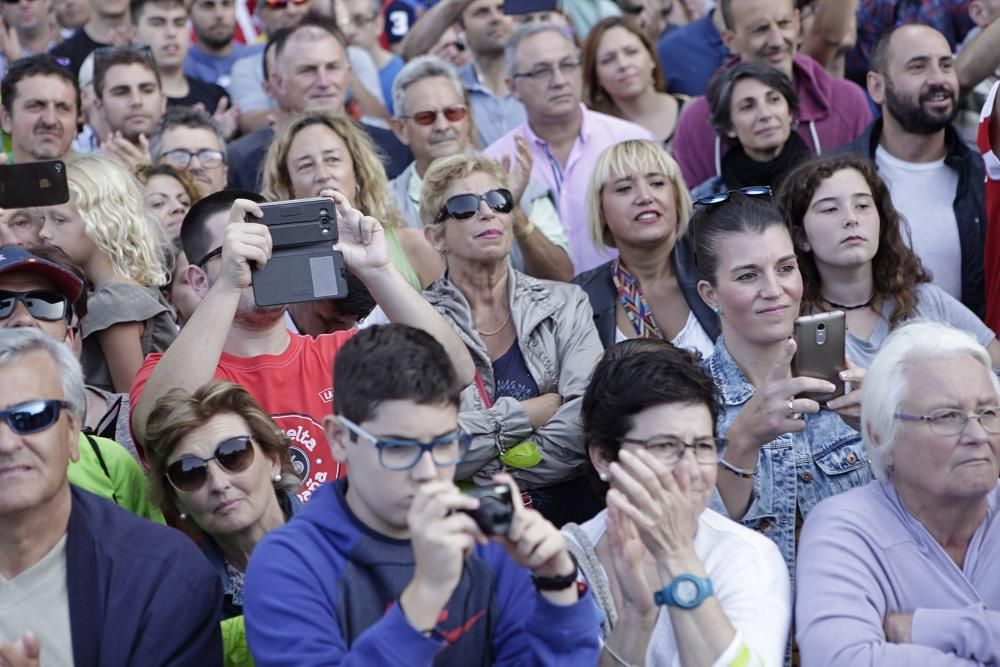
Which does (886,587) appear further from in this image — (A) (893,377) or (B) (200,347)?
(B) (200,347)

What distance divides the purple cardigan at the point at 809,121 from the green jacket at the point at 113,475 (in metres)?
3.06

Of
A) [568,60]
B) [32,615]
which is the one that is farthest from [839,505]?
[568,60]

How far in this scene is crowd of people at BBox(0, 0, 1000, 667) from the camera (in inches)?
115

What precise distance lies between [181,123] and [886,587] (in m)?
4.10

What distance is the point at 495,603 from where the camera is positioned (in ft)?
9.82

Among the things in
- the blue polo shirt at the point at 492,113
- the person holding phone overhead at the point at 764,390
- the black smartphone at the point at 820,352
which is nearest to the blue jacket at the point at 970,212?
the person holding phone overhead at the point at 764,390

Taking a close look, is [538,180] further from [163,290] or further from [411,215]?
[163,290]

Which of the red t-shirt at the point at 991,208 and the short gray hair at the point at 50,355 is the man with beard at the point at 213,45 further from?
the short gray hair at the point at 50,355

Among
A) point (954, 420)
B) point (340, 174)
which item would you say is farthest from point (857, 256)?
point (340, 174)

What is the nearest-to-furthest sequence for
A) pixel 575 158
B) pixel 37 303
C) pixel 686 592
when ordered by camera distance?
1. pixel 686 592
2. pixel 37 303
3. pixel 575 158

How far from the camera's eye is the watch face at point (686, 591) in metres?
3.07

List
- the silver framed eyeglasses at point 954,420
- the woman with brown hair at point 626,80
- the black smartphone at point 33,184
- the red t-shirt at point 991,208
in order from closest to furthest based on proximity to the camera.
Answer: the silver framed eyeglasses at point 954,420 < the black smartphone at point 33,184 < the red t-shirt at point 991,208 < the woman with brown hair at point 626,80

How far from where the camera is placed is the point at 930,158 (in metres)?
5.72

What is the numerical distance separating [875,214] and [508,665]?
2423 mm
